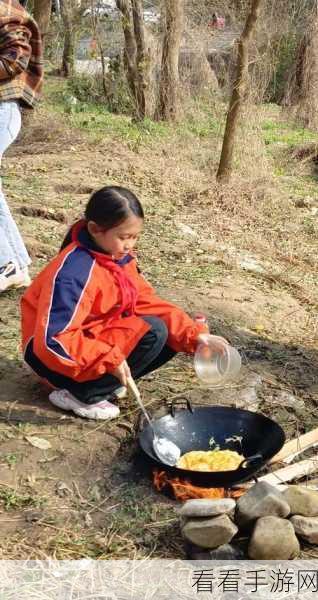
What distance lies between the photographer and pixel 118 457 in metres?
3.50

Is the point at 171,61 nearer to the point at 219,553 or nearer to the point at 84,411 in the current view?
the point at 84,411

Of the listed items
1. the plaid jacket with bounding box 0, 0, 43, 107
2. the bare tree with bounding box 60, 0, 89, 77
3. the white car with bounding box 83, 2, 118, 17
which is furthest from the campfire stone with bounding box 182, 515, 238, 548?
the bare tree with bounding box 60, 0, 89, 77

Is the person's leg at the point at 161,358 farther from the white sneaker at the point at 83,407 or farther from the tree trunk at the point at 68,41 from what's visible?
the tree trunk at the point at 68,41

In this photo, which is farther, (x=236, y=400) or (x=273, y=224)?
(x=273, y=224)

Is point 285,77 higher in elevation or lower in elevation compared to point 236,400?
lower

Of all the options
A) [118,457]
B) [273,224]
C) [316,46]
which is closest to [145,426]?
[118,457]

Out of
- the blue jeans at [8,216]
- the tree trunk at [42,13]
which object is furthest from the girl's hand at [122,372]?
the tree trunk at [42,13]

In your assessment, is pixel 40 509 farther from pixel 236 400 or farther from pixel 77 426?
pixel 236 400

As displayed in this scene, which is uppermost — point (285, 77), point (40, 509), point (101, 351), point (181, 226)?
point (101, 351)

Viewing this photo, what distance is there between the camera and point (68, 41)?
53.5 ft

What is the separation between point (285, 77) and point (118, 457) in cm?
1336

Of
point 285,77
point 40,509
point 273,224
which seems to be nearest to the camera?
point 40,509

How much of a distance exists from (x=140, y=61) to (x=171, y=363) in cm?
893

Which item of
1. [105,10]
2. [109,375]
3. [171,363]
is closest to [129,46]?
[105,10]
